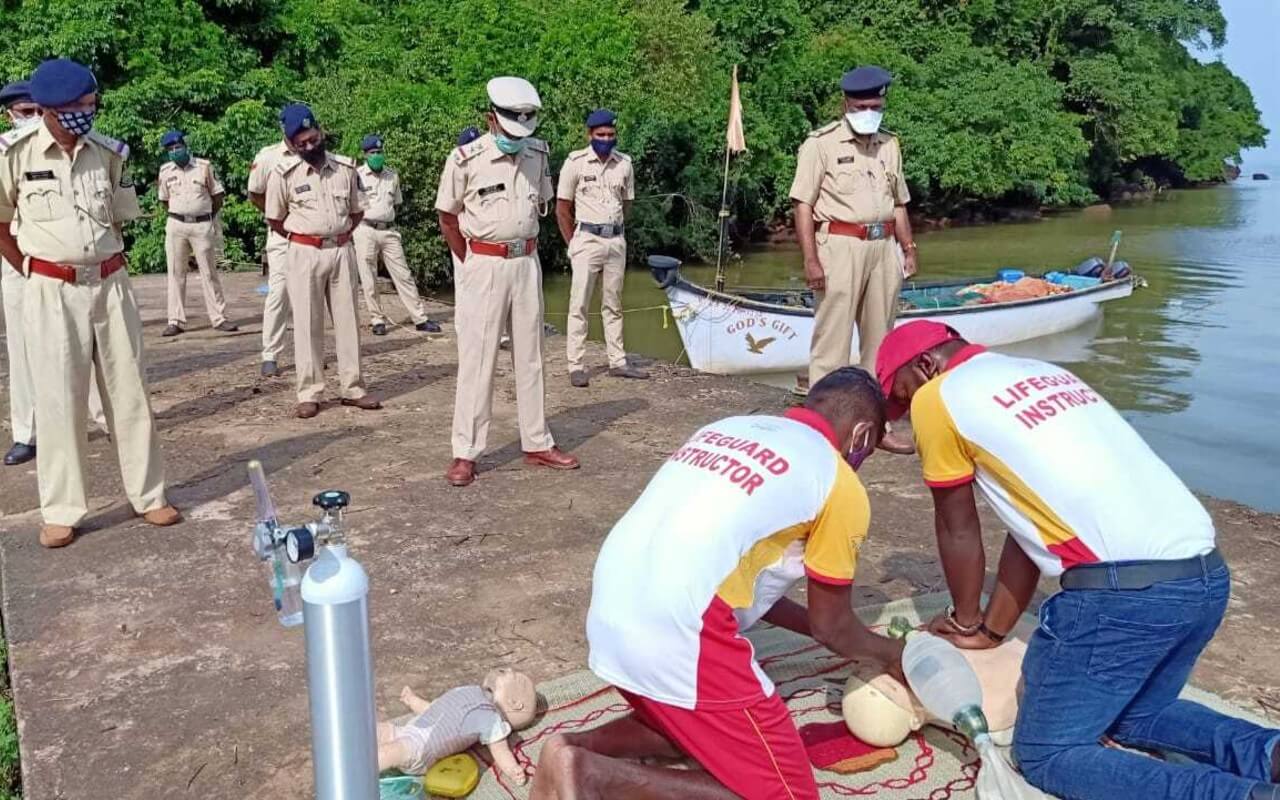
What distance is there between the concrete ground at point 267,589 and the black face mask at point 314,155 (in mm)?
1695

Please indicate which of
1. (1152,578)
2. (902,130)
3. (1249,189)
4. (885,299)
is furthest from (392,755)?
(1249,189)

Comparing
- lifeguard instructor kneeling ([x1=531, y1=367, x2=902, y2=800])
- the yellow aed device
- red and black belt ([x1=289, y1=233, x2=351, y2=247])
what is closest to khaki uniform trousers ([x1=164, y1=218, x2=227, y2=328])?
red and black belt ([x1=289, y1=233, x2=351, y2=247])

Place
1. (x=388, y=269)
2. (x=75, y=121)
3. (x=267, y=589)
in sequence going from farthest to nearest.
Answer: (x=388, y=269)
(x=75, y=121)
(x=267, y=589)

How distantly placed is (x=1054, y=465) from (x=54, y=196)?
14.2 feet

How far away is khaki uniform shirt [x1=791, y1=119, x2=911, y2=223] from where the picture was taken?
256 inches

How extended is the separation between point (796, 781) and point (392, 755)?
1.12 m

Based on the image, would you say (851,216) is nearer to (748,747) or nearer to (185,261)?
(748,747)

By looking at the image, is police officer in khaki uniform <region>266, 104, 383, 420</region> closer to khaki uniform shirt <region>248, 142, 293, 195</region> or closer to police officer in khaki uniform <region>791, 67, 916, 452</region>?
khaki uniform shirt <region>248, 142, 293, 195</region>

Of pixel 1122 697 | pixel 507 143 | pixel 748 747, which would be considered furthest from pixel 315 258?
pixel 1122 697

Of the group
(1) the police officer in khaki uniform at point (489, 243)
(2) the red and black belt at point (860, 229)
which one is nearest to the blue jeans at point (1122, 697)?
(1) the police officer in khaki uniform at point (489, 243)

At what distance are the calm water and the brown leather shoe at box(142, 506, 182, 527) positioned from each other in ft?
17.8

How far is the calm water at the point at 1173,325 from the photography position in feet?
36.2

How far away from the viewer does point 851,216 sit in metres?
6.52

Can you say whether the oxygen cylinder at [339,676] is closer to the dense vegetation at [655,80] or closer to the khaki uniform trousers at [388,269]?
the khaki uniform trousers at [388,269]
